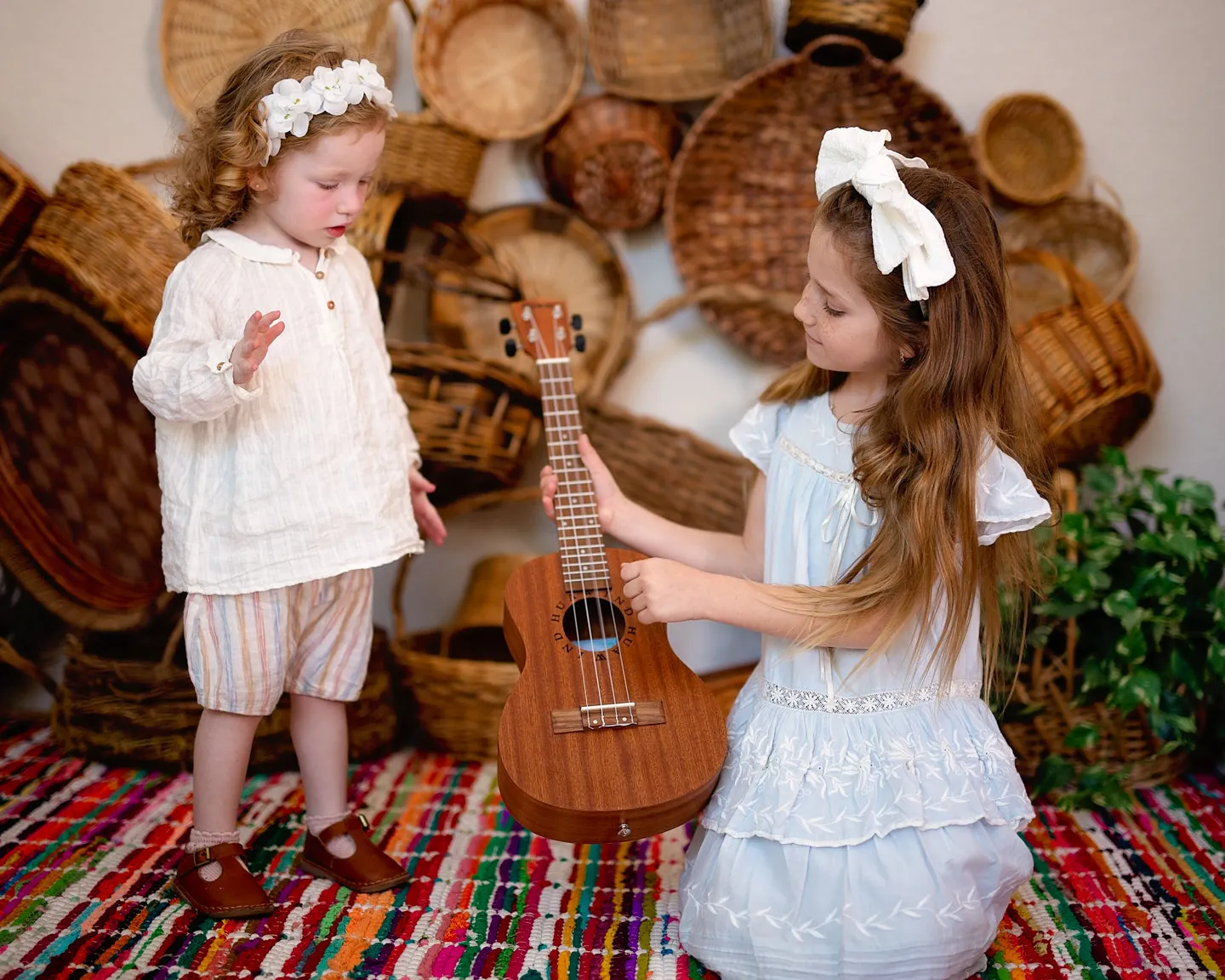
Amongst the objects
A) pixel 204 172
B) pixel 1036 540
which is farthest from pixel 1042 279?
pixel 204 172

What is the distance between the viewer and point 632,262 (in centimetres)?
253

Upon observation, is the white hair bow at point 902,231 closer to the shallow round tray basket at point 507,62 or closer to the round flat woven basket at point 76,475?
the shallow round tray basket at point 507,62

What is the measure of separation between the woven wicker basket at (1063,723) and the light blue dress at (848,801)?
536mm

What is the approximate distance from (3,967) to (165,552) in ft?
2.09

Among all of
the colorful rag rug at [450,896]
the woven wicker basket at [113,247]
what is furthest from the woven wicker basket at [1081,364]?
the woven wicker basket at [113,247]

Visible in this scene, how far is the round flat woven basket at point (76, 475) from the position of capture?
2146mm

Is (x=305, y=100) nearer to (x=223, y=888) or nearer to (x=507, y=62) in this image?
(x=507, y=62)

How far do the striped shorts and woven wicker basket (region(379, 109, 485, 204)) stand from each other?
87cm

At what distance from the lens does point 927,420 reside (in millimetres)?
1445

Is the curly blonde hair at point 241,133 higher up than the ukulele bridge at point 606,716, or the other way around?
the curly blonde hair at point 241,133

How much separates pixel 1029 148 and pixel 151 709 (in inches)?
91.7

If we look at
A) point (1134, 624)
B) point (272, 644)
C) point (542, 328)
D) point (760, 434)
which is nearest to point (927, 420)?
point (760, 434)

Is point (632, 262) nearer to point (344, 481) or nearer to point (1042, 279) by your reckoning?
point (1042, 279)

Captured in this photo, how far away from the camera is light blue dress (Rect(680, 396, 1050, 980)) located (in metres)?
1.42
